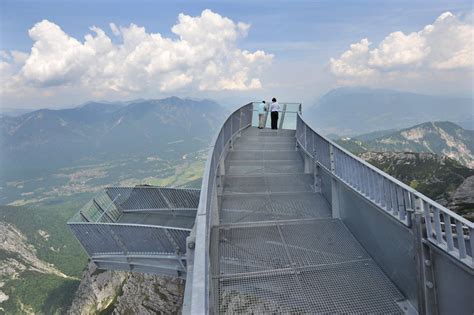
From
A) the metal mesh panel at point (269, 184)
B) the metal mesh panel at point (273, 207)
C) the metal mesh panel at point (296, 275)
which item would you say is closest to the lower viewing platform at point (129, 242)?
the metal mesh panel at point (269, 184)

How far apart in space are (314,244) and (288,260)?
854mm

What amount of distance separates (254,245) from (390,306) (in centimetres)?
258

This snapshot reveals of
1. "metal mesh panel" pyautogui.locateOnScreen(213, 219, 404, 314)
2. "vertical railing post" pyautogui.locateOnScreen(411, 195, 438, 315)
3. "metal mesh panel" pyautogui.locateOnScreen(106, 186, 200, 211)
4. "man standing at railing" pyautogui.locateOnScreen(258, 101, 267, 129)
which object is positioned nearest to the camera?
"vertical railing post" pyautogui.locateOnScreen(411, 195, 438, 315)

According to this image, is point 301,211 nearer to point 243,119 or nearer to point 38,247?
point 243,119

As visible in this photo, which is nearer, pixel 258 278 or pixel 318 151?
pixel 258 278

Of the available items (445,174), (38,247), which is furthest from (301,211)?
(38,247)

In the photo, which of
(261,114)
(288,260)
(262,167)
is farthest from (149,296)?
(288,260)

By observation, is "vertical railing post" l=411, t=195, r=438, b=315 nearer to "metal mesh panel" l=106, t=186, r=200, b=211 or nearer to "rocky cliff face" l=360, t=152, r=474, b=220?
"metal mesh panel" l=106, t=186, r=200, b=211

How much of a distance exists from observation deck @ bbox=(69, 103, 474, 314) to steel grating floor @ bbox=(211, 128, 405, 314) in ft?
0.06

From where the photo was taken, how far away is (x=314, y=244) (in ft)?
20.4

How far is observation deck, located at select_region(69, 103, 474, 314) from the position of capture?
4016mm

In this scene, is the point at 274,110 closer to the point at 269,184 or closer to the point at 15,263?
the point at 269,184

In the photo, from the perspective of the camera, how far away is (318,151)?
29.8 feet

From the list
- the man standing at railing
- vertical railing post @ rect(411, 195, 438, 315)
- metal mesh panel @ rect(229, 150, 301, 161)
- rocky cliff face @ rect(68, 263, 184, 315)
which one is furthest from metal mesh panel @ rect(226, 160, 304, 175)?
rocky cliff face @ rect(68, 263, 184, 315)
